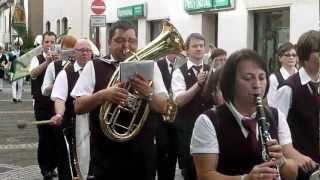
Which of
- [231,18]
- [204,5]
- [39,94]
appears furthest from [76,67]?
[204,5]

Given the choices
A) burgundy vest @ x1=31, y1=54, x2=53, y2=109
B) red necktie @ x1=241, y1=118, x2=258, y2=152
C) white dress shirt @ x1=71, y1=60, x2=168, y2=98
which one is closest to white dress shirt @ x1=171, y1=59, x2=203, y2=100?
white dress shirt @ x1=71, y1=60, x2=168, y2=98

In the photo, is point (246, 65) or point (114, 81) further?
point (114, 81)

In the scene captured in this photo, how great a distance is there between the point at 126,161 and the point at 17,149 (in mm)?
6890

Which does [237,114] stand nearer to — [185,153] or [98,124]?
[98,124]

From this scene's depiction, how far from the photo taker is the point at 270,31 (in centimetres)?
1742

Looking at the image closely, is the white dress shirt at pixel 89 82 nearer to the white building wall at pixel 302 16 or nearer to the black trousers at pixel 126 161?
the black trousers at pixel 126 161

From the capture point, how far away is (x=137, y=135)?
15.3 feet

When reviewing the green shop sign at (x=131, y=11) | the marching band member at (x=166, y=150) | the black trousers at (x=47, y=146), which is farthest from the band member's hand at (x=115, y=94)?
the green shop sign at (x=131, y=11)

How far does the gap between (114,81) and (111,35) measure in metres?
0.35

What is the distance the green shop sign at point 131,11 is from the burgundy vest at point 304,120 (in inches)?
Answer: 781

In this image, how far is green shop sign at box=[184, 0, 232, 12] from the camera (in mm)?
18406

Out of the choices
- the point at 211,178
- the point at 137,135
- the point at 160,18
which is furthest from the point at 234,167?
the point at 160,18

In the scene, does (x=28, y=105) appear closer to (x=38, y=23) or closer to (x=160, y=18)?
(x=160, y=18)

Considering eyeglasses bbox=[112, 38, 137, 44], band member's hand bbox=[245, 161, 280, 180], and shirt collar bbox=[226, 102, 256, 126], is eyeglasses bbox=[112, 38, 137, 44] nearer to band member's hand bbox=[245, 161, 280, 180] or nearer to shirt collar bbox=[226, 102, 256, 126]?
shirt collar bbox=[226, 102, 256, 126]
